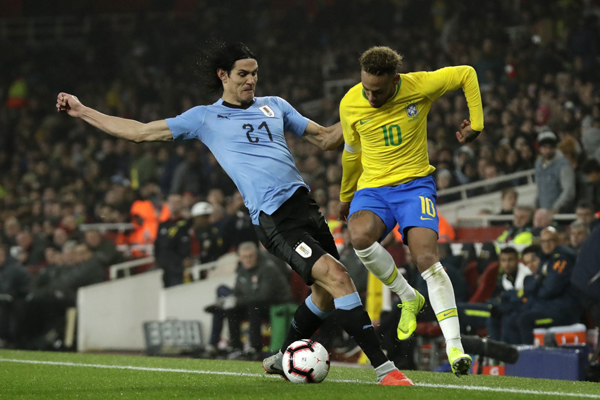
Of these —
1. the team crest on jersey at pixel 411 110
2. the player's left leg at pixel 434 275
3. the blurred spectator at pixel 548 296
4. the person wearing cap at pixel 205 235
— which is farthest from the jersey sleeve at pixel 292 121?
the person wearing cap at pixel 205 235

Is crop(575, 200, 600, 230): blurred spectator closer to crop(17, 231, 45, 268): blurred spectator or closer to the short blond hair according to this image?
the short blond hair

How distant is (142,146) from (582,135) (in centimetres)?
1030

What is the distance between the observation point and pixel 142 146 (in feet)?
63.0

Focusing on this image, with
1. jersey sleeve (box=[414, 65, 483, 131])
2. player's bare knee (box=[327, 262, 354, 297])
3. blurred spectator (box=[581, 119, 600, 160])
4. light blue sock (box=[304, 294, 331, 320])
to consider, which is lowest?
light blue sock (box=[304, 294, 331, 320])

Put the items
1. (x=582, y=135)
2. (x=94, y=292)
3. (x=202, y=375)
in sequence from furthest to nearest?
1. (x=94, y=292)
2. (x=582, y=135)
3. (x=202, y=375)

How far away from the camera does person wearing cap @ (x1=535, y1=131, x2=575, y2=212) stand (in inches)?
428

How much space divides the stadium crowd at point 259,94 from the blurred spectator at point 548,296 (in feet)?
2.30

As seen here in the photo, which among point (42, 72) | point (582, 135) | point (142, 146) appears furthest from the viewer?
point (42, 72)

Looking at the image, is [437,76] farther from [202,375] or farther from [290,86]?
[290,86]

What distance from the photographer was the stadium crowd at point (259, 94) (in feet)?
42.1

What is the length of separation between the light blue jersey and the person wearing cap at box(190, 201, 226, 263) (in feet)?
22.2

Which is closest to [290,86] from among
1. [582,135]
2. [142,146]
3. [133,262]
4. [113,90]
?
[142,146]

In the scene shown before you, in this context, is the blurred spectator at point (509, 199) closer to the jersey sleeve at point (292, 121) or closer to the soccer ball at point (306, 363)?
the jersey sleeve at point (292, 121)

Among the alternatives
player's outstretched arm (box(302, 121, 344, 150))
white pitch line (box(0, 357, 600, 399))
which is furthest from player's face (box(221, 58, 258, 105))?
white pitch line (box(0, 357, 600, 399))
